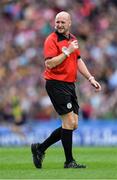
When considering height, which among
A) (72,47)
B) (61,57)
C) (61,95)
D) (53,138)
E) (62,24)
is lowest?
(53,138)

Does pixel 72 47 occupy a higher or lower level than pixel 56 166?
higher

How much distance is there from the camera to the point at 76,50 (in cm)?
1062

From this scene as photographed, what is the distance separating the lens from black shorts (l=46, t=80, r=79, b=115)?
10.5 m

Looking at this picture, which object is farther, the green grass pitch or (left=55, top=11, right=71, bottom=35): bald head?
(left=55, top=11, right=71, bottom=35): bald head

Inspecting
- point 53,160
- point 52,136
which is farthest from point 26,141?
point 52,136

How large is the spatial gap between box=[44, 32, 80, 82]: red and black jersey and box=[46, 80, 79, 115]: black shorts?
75 mm

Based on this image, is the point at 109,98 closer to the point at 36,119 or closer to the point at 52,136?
the point at 36,119

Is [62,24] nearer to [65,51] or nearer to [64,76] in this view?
[65,51]

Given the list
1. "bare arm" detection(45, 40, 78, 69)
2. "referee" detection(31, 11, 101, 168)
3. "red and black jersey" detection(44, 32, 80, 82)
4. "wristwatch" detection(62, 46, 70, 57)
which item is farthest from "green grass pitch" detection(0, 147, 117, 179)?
"wristwatch" detection(62, 46, 70, 57)

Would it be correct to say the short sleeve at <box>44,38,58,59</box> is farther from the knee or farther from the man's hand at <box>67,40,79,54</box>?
the knee

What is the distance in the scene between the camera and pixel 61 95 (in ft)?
34.5

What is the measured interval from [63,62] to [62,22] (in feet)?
1.81

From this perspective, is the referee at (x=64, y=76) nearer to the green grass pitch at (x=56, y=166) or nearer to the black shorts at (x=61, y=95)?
the black shorts at (x=61, y=95)

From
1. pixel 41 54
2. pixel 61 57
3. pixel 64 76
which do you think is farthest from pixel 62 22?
pixel 41 54
